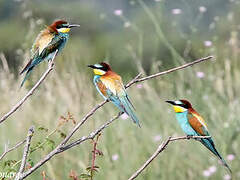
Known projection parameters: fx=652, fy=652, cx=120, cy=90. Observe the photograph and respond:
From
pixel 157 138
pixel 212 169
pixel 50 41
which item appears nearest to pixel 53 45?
pixel 50 41

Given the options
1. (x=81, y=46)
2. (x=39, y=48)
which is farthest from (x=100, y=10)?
(x=39, y=48)

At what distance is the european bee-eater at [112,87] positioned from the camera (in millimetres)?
1433

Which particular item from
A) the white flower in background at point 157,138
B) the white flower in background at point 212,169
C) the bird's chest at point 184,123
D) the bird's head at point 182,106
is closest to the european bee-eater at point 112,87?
the bird's head at point 182,106

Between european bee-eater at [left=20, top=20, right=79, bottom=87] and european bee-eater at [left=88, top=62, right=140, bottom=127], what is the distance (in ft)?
0.37

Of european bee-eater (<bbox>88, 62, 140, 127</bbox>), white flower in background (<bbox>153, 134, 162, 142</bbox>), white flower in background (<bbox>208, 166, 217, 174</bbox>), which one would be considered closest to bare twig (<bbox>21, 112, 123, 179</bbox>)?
european bee-eater (<bbox>88, 62, 140, 127</bbox>)

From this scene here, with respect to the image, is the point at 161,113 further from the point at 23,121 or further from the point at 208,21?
the point at 208,21

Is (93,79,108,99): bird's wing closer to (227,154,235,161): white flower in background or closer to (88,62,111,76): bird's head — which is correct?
(88,62,111,76): bird's head

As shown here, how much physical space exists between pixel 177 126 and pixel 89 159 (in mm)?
546

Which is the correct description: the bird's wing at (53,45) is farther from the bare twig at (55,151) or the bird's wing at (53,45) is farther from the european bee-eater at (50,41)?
the bare twig at (55,151)

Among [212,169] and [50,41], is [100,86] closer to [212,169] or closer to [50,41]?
[50,41]

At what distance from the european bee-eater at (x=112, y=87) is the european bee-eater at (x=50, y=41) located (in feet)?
0.37

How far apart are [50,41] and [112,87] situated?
19 centimetres

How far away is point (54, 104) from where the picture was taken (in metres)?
4.36

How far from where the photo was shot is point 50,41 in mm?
1564
